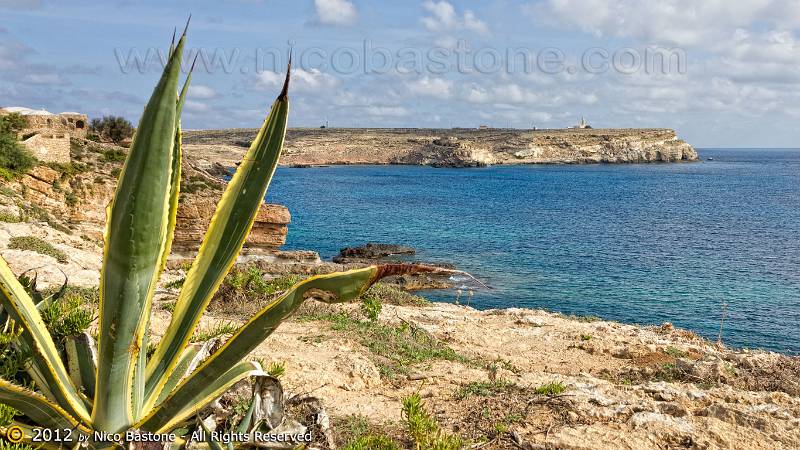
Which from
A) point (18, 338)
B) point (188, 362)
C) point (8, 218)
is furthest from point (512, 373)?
point (8, 218)

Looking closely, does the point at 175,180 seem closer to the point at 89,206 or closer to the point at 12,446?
the point at 12,446

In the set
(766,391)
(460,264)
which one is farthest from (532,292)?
(766,391)

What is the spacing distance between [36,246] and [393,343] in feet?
26.5

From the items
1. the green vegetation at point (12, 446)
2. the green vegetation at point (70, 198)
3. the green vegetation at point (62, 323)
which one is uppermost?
the green vegetation at point (70, 198)

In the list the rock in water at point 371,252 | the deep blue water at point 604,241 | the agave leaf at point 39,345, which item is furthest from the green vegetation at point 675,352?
the rock in water at point 371,252

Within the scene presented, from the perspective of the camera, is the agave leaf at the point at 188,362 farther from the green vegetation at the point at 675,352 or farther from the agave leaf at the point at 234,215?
the green vegetation at the point at 675,352

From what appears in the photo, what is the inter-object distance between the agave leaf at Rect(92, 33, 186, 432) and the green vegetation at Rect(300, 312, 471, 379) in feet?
15.0

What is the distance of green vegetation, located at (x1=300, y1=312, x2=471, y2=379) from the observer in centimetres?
751

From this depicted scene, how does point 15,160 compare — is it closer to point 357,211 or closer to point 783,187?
point 357,211

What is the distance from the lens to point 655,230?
4059cm

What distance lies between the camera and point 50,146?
20.7 m

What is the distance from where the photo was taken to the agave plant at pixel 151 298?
2250 millimetres

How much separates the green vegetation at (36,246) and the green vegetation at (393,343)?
5930 millimetres

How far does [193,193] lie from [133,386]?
1903cm
